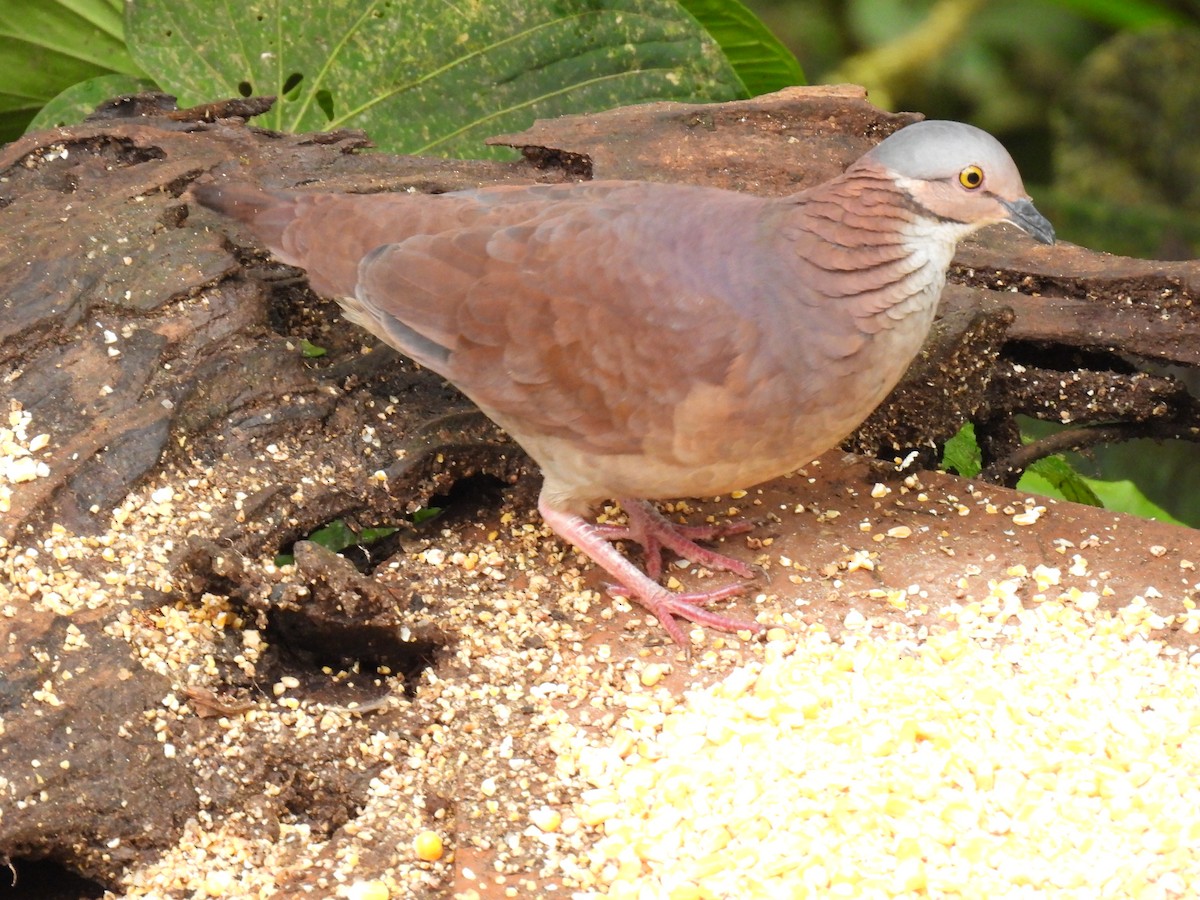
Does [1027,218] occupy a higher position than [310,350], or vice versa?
[1027,218]

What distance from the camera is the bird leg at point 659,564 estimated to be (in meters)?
2.56

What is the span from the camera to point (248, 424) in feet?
8.89

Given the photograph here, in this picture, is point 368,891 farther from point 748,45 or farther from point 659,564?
point 748,45

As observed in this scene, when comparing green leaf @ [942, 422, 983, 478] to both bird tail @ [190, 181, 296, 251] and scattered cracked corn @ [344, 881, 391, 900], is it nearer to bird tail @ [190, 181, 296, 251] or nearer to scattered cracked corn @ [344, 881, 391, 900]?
bird tail @ [190, 181, 296, 251]

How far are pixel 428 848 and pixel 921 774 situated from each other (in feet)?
2.63

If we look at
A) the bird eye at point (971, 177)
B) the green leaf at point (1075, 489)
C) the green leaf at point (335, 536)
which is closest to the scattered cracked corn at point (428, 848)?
the green leaf at point (335, 536)

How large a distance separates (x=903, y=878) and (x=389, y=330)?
1.40m

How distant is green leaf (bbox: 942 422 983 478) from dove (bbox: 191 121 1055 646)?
109cm

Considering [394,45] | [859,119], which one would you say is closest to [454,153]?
[394,45]

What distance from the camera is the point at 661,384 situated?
7.93 feet

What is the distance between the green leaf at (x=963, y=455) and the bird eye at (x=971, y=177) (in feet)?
4.15

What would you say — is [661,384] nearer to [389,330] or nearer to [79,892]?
[389,330]

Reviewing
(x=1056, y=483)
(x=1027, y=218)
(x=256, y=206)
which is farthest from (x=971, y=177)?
(x=1056, y=483)

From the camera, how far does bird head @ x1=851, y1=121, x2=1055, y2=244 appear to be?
7.66ft
